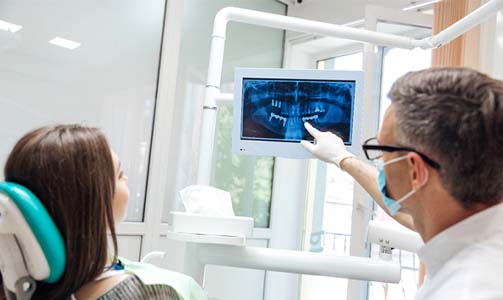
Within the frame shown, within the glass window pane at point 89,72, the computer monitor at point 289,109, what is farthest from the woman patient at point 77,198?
the glass window pane at point 89,72

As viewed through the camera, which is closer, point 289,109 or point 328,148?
point 328,148

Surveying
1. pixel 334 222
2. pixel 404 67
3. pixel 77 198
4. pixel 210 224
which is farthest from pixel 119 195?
pixel 334 222

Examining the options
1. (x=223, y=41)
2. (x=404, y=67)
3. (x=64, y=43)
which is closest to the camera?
(x=223, y=41)

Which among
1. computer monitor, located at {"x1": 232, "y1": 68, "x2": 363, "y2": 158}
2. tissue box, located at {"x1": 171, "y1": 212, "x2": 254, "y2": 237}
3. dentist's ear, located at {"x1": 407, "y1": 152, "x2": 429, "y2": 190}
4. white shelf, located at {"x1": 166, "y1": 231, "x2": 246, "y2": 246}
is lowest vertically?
white shelf, located at {"x1": 166, "y1": 231, "x2": 246, "y2": 246}

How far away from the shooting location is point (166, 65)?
101 inches

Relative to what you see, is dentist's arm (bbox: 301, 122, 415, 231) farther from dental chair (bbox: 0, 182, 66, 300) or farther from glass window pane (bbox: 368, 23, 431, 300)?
glass window pane (bbox: 368, 23, 431, 300)

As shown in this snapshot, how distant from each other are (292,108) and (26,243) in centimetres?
101

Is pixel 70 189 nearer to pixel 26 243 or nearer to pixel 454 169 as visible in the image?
pixel 26 243

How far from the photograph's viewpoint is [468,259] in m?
0.86

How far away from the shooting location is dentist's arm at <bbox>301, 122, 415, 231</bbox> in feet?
4.80

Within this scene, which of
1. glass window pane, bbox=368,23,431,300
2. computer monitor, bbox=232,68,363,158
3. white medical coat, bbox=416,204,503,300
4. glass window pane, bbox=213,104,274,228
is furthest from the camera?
glass window pane, bbox=213,104,274,228

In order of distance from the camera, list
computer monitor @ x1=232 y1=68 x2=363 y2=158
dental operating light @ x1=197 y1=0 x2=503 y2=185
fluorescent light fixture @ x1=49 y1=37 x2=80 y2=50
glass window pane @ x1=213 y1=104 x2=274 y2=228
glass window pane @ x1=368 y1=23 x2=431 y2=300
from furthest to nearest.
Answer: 1. glass window pane @ x1=213 y1=104 x2=274 y2=228
2. glass window pane @ x1=368 y1=23 x2=431 y2=300
3. fluorescent light fixture @ x1=49 y1=37 x2=80 y2=50
4. dental operating light @ x1=197 y1=0 x2=503 y2=185
5. computer monitor @ x1=232 y1=68 x2=363 y2=158

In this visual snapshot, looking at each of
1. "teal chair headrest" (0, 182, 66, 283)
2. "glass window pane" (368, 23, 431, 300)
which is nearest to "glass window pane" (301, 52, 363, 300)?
"glass window pane" (368, 23, 431, 300)

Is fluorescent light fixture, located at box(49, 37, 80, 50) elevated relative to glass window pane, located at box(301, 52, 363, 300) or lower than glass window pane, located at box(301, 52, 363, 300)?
elevated
